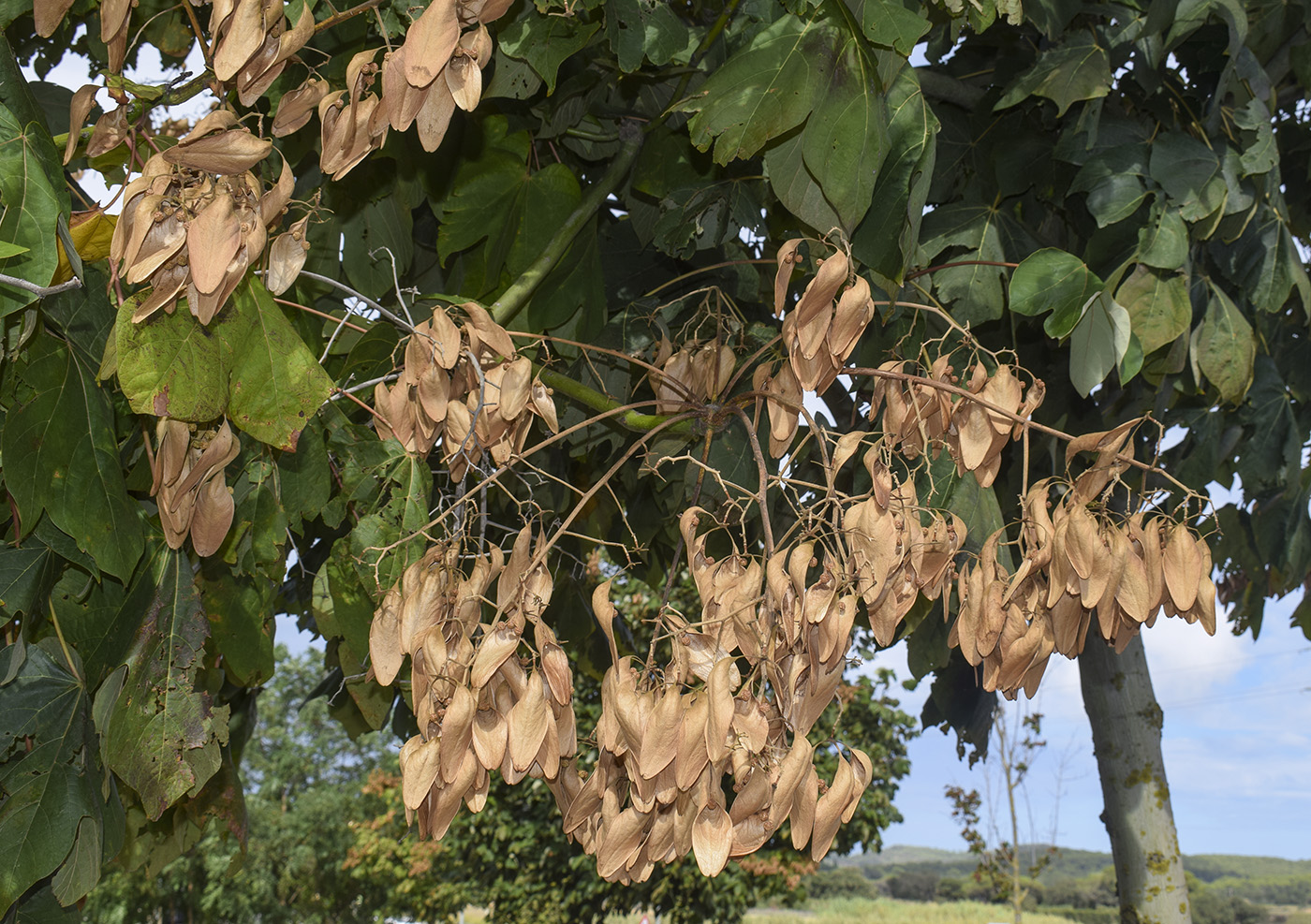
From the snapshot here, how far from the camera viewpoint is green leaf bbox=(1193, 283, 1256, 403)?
2396 mm

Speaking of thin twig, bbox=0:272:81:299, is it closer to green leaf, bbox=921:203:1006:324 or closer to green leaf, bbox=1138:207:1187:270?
green leaf, bbox=921:203:1006:324

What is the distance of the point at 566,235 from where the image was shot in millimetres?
1971

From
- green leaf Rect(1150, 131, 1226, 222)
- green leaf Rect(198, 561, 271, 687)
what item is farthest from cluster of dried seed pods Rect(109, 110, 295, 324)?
green leaf Rect(1150, 131, 1226, 222)

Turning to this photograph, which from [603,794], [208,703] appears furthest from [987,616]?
[208,703]

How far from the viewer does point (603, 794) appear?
45.8 inches

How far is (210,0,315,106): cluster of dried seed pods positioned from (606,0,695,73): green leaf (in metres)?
0.70

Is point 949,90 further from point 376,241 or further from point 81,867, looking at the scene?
point 81,867

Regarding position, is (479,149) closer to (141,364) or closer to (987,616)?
(141,364)

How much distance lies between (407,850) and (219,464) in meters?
8.75

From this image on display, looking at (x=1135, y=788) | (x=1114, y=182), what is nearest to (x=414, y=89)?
(x=1114, y=182)

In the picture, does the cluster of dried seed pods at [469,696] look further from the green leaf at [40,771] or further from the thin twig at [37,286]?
the green leaf at [40,771]

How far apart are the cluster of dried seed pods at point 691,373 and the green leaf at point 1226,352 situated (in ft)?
4.19

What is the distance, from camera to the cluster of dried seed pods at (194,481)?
4.22ft

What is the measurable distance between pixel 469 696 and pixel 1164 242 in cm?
190
